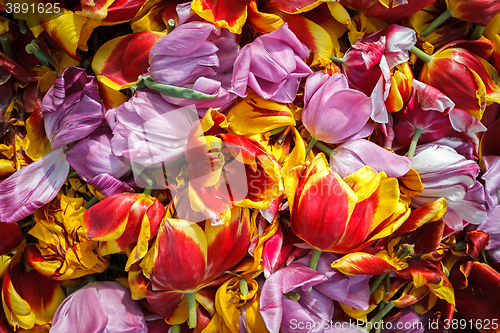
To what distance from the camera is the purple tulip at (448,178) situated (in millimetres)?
422

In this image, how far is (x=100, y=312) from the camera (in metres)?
0.37

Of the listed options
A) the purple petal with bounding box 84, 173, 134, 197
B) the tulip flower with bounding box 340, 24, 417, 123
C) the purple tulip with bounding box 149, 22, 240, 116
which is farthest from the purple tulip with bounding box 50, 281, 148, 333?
the tulip flower with bounding box 340, 24, 417, 123

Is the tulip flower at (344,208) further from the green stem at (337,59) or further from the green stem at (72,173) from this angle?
the green stem at (72,173)

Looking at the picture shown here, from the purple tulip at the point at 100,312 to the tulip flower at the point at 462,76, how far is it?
0.42 m

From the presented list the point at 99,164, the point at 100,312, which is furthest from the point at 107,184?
the point at 100,312

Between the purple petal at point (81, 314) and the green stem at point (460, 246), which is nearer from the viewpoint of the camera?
the purple petal at point (81, 314)

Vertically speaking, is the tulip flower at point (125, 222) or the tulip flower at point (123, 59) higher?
the tulip flower at point (123, 59)

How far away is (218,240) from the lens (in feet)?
1.19

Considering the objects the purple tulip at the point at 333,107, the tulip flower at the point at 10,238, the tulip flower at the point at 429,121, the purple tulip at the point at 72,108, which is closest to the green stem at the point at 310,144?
the purple tulip at the point at 333,107

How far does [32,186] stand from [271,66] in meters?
0.26

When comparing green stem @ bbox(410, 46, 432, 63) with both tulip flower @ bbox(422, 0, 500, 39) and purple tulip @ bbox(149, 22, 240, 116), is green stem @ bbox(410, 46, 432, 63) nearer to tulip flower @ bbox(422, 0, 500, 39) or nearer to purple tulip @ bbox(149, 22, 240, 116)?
tulip flower @ bbox(422, 0, 500, 39)

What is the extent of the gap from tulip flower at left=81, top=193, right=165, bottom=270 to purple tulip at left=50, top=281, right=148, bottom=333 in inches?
1.9

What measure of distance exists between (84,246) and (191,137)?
0.50 ft

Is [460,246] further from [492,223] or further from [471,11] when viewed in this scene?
[471,11]
